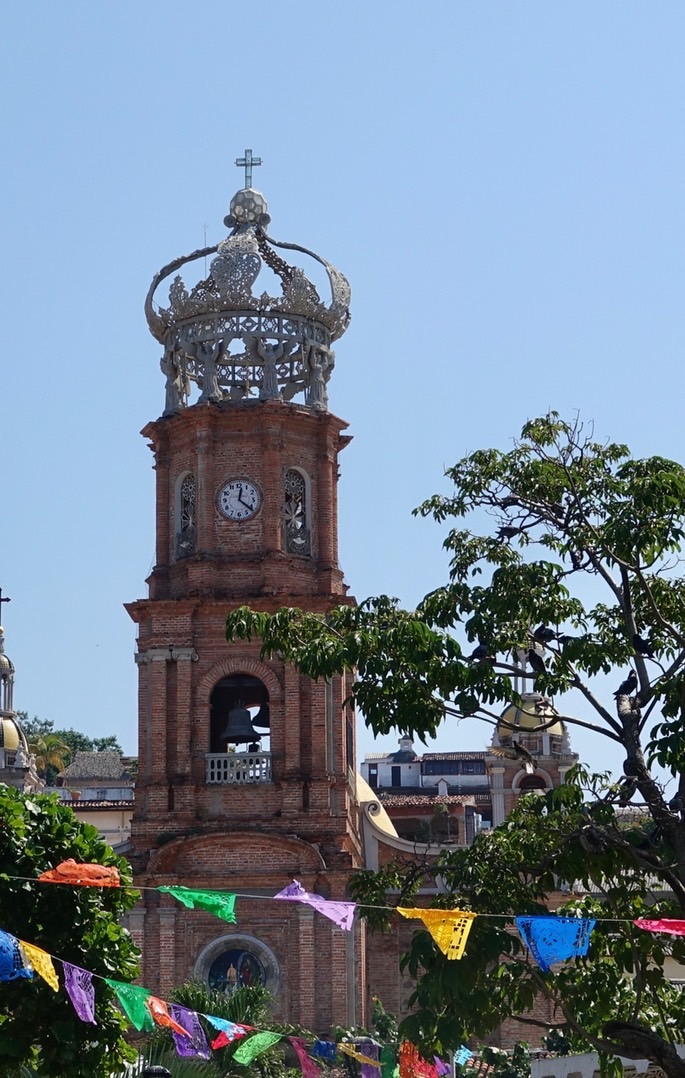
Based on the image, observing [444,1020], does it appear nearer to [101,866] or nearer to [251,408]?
[101,866]

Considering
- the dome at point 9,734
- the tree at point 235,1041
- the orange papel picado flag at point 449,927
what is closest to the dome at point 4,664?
the dome at point 9,734

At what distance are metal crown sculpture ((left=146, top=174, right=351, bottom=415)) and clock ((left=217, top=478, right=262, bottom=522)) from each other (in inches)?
82.2

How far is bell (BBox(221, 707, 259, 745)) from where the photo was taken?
5031cm

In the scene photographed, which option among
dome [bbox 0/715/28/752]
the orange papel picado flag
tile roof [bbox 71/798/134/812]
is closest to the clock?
tile roof [bbox 71/798/134/812]

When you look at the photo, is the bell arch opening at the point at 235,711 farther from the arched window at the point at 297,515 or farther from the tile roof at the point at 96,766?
the tile roof at the point at 96,766

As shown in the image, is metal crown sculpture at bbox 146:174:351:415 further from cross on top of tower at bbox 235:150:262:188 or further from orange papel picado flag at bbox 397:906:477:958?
orange papel picado flag at bbox 397:906:477:958

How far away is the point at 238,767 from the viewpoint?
50.2 m

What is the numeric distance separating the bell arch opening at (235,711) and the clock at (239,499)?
3631mm

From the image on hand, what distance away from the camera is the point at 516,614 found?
27.4 m

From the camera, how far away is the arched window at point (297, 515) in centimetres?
5203

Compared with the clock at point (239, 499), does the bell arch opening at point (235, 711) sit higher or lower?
lower

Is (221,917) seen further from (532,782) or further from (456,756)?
(456,756)

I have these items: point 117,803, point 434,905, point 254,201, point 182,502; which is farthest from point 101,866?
point 117,803

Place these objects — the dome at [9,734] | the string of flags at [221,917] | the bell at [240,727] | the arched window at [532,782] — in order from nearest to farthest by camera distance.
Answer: the string of flags at [221,917] < the bell at [240,727] < the arched window at [532,782] < the dome at [9,734]
